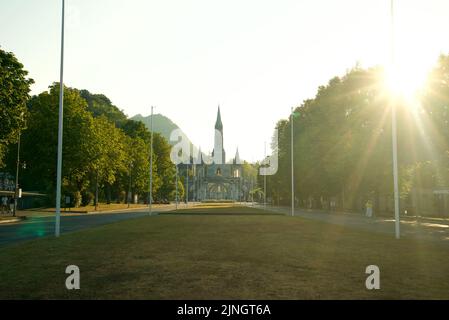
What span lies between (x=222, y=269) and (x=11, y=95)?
3233 centimetres

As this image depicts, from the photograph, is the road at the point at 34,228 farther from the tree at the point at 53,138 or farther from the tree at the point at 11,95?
the tree at the point at 53,138

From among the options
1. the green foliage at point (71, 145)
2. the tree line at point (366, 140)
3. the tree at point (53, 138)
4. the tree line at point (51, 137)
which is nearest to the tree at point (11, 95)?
the tree line at point (51, 137)

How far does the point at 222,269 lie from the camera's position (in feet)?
40.1

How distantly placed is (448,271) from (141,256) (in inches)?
365

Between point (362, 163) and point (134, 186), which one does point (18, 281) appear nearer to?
point (362, 163)

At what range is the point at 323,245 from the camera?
1911 centimetres

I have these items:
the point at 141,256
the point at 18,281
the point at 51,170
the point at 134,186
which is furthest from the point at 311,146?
Result: the point at 18,281

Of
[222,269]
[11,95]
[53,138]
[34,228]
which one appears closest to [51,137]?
[53,138]

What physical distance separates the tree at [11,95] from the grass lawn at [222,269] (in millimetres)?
21109

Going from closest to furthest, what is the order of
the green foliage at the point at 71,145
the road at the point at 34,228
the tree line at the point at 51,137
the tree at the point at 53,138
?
the road at the point at 34,228 → the tree line at the point at 51,137 → the tree at the point at 53,138 → the green foliage at the point at 71,145

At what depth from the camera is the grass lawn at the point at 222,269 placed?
931 cm

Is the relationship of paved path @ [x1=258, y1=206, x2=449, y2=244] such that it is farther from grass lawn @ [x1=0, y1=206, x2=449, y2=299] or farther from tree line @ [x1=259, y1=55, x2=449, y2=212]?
grass lawn @ [x1=0, y1=206, x2=449, y2=299]

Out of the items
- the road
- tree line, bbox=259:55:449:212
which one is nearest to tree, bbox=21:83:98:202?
the road

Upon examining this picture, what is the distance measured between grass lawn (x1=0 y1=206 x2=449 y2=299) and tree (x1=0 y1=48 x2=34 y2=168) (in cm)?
2111
